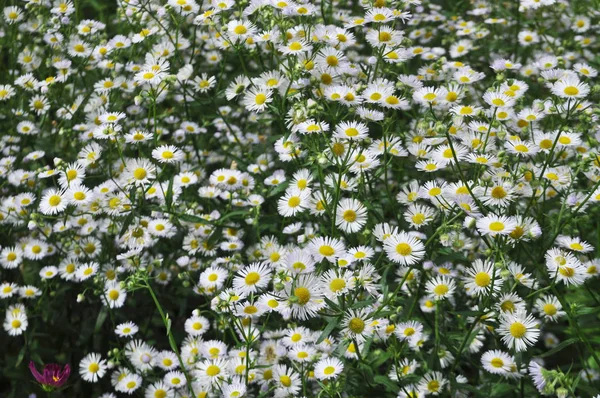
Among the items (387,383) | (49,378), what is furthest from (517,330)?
(49,378)

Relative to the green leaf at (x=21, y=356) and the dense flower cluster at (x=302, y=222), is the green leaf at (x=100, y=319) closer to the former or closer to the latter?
the dense flower cluster at (x=302, y=222)

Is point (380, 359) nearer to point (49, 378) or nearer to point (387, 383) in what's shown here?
point (387, 383)

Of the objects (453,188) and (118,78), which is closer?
(453,188)

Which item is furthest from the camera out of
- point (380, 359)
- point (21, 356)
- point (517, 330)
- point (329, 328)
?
point (21, 356)

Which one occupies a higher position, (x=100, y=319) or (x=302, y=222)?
(x=302, y=222)

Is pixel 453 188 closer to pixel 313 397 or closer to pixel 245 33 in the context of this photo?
pixel 313 397

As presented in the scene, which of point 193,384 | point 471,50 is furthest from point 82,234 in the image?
point 471,50

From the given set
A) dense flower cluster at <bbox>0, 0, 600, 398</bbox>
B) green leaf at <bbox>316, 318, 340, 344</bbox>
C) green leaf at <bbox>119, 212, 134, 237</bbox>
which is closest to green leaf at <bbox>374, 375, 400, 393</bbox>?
dense flower cluster at <bbox>0, 0, 600, 398</bbox>

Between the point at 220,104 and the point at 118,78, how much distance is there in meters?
0.55

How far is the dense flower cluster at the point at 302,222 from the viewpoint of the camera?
200cm

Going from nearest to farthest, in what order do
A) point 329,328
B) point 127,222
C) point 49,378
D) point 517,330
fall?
point 329,328
point 517,330
point 49,378
point 127,222

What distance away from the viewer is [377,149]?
2426 mm

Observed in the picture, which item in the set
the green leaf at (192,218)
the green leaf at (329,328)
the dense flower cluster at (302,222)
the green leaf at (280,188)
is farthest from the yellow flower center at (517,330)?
the green leaf at (192,218)

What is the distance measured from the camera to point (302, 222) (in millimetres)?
2621
